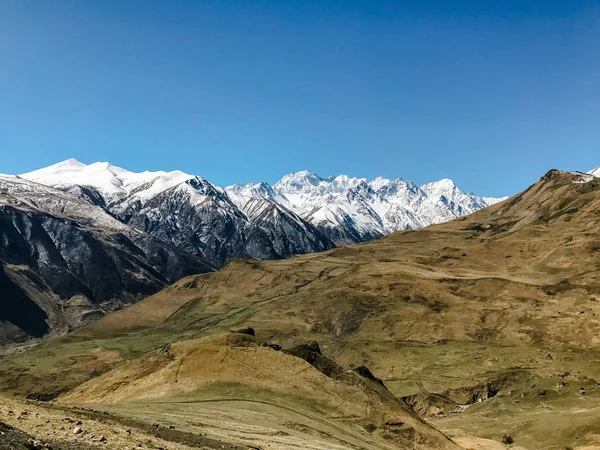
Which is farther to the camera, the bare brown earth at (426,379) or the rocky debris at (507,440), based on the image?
the rocky debris at (507,440)

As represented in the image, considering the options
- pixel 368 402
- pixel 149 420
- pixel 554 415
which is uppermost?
pixel 149 420

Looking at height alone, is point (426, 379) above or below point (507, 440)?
above

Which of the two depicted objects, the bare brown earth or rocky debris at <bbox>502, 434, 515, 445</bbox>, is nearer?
the bare brown earth

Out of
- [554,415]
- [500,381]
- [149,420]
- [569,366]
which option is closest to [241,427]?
[149,420]

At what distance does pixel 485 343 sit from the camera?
176750 millimetres

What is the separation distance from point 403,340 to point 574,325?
5403 cm

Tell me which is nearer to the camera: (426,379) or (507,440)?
(507,440)

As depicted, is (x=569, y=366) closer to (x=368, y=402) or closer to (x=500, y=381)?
(x=500, y=381)

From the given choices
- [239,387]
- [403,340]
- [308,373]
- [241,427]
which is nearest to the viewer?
[241,427]

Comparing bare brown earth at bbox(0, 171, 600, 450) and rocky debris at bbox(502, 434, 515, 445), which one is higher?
bare brown earth at bbox(0, 171, 600, 450)

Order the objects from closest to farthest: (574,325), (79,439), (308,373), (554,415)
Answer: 1. (79,439)
2. (308,373)
3. (554,415)
4. (574,325)

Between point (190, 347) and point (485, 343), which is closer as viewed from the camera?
point (190, 347)

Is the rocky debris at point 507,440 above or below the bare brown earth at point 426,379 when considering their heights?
below

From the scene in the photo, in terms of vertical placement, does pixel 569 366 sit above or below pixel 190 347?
below
